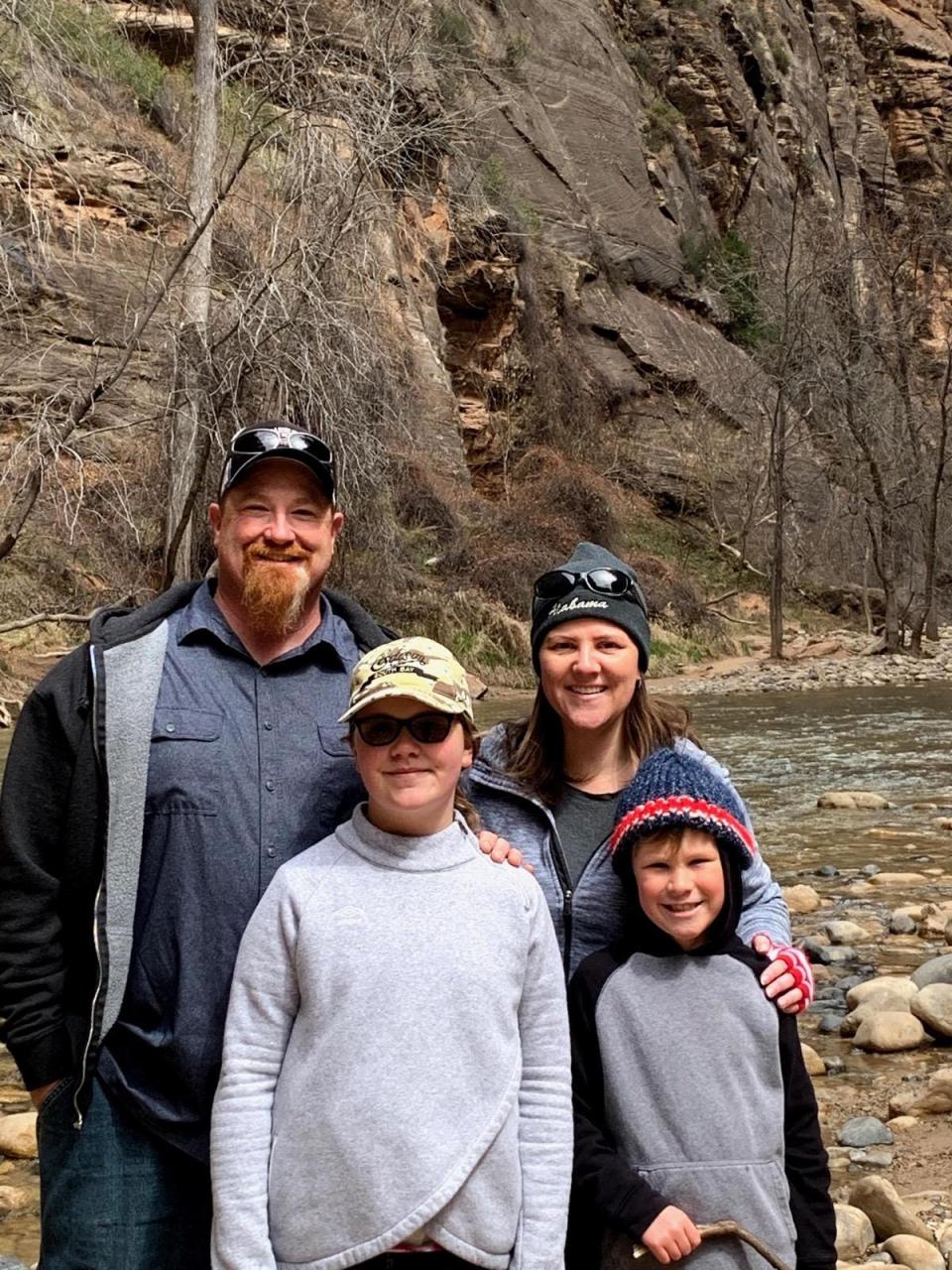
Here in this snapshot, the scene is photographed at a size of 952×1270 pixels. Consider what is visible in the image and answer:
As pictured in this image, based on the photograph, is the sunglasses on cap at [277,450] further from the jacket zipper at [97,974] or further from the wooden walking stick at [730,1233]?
the wooden walking stick at [730,1233]

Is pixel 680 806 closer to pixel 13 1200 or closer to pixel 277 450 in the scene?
pixel 277 450

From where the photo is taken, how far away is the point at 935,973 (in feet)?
15.4

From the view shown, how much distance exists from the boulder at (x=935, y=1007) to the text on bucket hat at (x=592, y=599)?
2.48 metres

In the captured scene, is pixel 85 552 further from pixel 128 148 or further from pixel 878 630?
pixel 878 630

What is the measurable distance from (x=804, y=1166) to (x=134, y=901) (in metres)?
1.16

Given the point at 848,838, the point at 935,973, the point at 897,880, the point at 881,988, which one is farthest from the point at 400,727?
the point at 848,838

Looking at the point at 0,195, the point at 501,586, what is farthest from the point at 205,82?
the point at 501,586

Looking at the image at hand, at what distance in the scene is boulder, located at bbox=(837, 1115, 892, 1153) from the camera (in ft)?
11.5

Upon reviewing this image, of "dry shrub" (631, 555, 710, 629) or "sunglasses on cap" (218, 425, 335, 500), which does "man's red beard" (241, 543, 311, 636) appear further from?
"dry shrub" (631, 555, 710, 629)

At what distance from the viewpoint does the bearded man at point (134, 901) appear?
6.37 feet

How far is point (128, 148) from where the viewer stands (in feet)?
45.6

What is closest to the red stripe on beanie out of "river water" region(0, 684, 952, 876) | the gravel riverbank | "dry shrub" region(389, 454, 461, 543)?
"river water" region(0, 684, 952, 876)

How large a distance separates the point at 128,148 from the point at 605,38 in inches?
900

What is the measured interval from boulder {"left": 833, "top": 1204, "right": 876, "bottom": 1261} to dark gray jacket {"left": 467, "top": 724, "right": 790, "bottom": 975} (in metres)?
1.03
